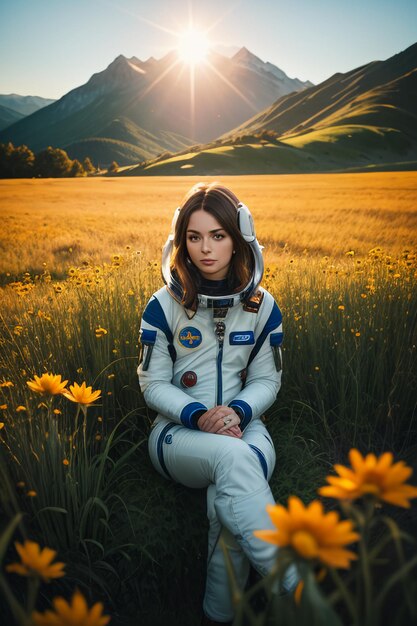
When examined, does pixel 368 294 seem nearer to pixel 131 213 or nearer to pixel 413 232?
pixel 413 232

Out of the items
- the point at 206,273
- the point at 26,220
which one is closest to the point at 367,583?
the point at 206,273

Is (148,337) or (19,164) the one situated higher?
(19,164)

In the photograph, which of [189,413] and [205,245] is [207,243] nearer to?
[205,245]

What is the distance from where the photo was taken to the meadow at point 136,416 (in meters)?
1.62

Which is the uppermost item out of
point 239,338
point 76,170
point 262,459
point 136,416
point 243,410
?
point 76,170

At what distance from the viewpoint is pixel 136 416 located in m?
2.41

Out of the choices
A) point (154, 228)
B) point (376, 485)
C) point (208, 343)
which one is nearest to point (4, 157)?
point (154, 228)

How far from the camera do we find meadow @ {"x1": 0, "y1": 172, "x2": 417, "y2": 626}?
1619mm

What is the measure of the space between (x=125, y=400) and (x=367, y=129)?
69042 millimetres

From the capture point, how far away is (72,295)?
2.98 metres

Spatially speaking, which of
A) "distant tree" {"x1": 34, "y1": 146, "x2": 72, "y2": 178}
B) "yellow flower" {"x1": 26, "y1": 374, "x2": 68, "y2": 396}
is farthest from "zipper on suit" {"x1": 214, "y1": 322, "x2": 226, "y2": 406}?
"distant tree" {"x1": 34, "y1": 146, "x2": 72, "y2": 178}

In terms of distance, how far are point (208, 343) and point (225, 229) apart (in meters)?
0.51

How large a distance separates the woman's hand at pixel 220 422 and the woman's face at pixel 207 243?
0.62 metres

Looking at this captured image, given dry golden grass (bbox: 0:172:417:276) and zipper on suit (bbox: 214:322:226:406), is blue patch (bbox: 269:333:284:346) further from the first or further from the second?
dry golden grass (bbox: 0:172:417:276)
